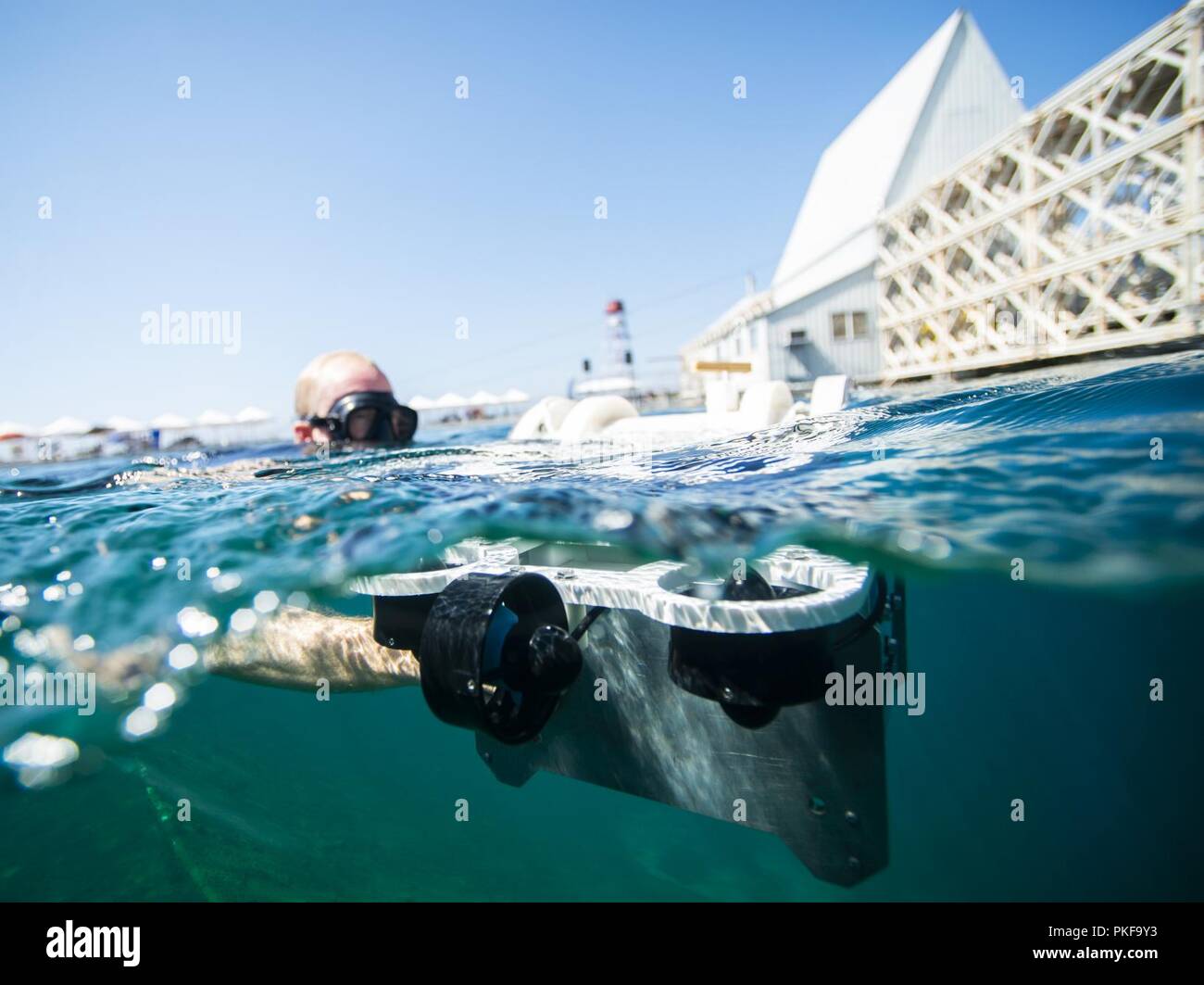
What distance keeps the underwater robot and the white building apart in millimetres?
14736

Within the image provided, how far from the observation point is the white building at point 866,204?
65.0 ft

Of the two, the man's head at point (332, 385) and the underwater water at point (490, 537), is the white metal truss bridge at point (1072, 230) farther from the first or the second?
the man's head at point (332, 385)

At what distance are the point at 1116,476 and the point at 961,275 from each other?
1683 cm

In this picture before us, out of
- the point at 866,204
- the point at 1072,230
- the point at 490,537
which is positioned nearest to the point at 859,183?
the point at 866,204

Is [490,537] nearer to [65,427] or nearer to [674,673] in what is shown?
[674,673]

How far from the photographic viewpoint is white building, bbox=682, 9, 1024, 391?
65.0ft

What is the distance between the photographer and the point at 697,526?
3.75 m

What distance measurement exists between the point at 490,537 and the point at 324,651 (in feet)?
8.63

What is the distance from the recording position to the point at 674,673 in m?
3.06

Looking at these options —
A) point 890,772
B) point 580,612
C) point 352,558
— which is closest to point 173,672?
point 352,558

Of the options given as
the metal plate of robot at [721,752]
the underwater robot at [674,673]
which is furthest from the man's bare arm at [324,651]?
the metal plate of robot at [721,752]

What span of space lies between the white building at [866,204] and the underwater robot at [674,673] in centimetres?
1474

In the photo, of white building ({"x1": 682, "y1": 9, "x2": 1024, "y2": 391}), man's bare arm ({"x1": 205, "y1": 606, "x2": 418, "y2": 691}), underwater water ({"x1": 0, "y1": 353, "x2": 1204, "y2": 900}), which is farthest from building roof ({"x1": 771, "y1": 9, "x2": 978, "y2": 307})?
man's bare arm ({"x1": 205, "y1": 606, "x2": 418, "y2": 691})
